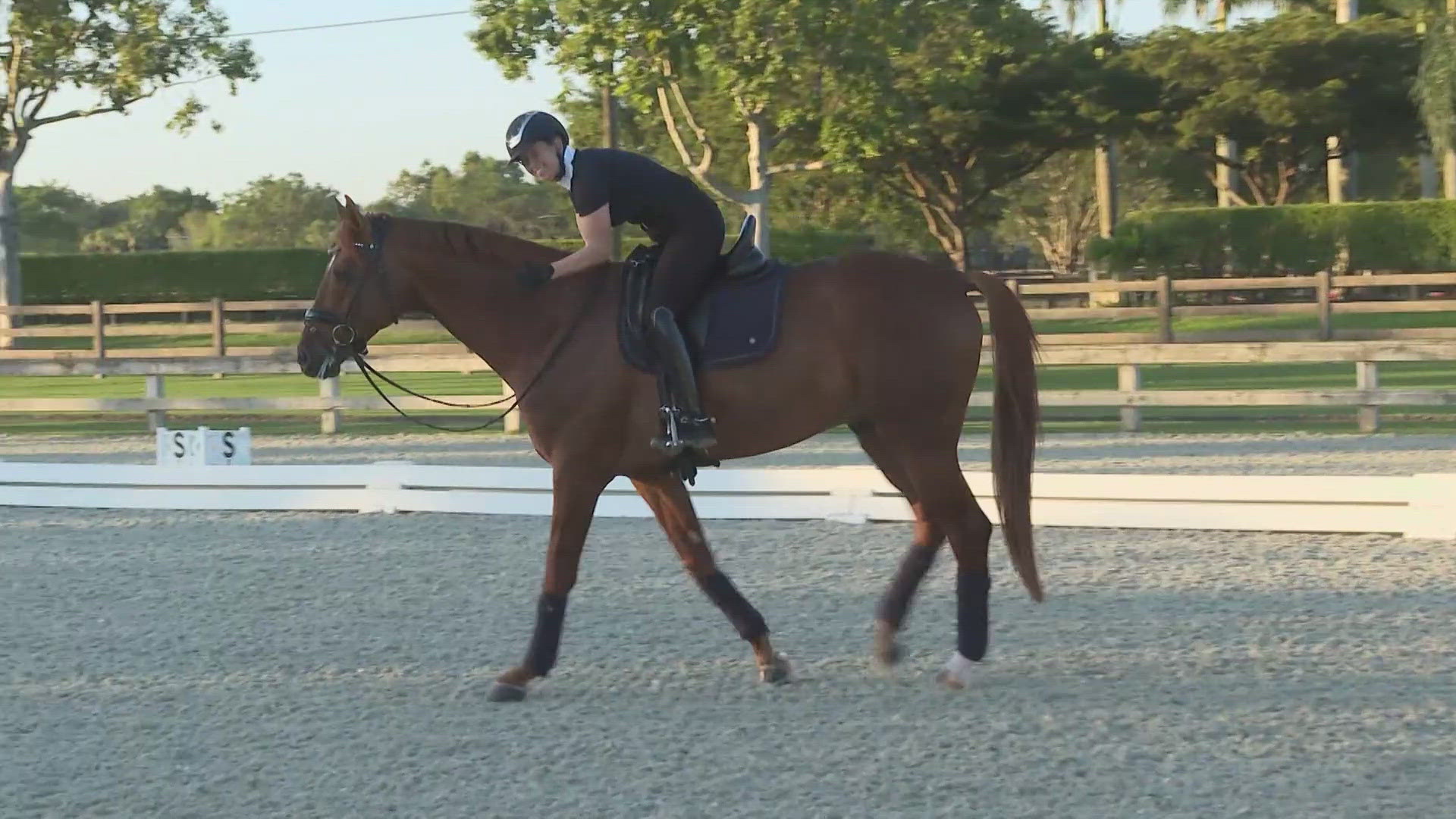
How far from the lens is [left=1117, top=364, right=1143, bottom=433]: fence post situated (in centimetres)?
1444

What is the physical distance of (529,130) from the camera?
17.2 feet

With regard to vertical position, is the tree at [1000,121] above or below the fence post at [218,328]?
above

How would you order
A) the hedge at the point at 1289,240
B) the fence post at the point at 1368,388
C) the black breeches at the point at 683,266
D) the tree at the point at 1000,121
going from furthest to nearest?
the tree at the point at 1000,121, the hedge at the point at 1289,240, the fence post at the point at 1368,388, the black breeches at the point at 683,266

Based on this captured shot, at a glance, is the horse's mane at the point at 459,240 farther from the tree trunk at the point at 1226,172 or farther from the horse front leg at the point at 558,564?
the tree trunk at the point at 1226,172

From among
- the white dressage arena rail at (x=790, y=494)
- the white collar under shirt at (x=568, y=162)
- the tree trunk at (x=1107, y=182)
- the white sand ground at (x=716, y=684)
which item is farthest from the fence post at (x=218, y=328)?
the tree trunk at (x=1107, y=182)

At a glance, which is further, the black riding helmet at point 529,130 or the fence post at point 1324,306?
the fence post at point 1324,306

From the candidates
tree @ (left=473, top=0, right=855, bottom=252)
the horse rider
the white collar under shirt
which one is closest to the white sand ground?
the horse rider

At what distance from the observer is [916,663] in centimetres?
570

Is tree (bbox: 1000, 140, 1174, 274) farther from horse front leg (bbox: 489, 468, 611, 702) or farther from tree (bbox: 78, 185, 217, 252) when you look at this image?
horse front leg (bbox: 489, 468, 611, 702)

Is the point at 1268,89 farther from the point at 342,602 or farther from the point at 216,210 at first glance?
the point at 216,210

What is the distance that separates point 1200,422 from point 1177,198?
136 feet

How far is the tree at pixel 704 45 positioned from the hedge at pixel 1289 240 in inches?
342

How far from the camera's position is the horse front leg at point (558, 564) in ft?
17.4

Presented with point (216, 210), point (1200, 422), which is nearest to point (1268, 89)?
point (1200, 422)
